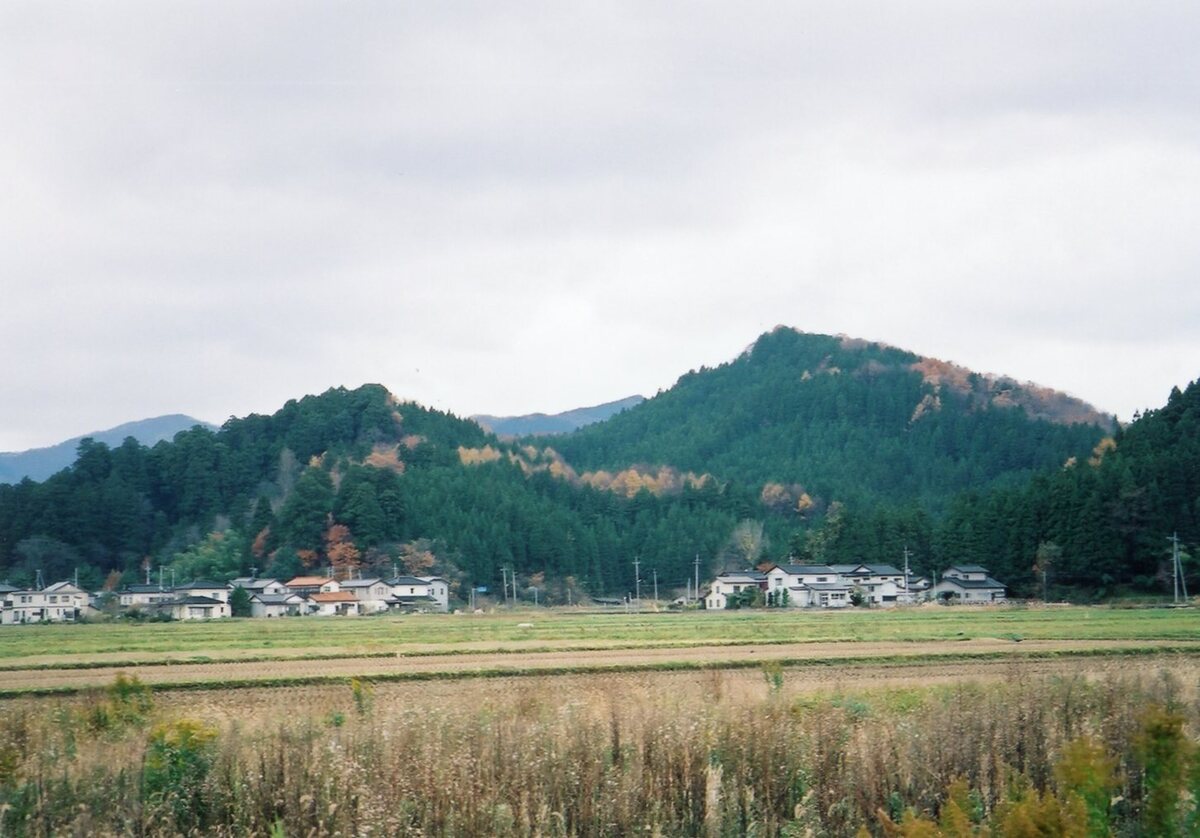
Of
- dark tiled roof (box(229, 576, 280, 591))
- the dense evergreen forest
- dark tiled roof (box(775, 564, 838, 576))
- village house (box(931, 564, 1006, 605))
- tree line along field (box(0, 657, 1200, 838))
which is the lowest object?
village house (box(931, 564, 1006, 605))

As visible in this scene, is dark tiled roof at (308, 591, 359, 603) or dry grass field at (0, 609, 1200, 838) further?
dark tiled roof at (308, 591, 359, 603)

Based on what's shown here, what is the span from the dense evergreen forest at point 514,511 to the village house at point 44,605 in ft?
42.0

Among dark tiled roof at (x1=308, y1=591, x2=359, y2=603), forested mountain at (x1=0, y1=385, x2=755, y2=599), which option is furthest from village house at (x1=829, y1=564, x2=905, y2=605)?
dark tiled roof at (x1=308, y1=591, x2=359, y2=603)

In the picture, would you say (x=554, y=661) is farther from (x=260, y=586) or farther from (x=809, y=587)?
(x=260, y=586)

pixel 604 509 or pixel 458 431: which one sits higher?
pixel 458 431

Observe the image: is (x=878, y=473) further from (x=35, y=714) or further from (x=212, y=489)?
(x=35, y=714)

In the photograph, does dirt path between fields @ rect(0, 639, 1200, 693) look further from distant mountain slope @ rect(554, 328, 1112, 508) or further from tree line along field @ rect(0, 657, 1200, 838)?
distant mountain slope @ rect(554, 328, 1112, 508)

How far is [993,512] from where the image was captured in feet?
269

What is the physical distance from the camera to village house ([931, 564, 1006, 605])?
260 feet

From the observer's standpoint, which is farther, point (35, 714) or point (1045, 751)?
point (35, 714)

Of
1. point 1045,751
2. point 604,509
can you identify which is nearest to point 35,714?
point 1045,751

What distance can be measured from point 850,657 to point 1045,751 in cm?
1677

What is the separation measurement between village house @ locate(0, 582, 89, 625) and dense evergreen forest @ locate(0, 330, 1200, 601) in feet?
42.0

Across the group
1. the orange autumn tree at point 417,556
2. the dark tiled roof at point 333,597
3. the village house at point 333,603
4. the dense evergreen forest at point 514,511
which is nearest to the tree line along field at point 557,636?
the dense evergreen forest at point 514,511
